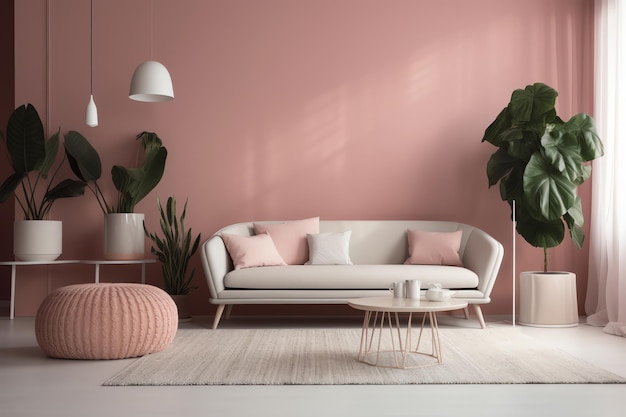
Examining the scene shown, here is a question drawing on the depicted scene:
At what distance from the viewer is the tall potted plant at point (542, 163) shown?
536 centimetres

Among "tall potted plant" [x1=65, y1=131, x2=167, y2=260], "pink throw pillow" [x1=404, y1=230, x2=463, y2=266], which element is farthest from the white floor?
"tall potted plant" [x1=65, y1=131, x2=167, y2=260]

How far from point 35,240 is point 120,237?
28.8 inches

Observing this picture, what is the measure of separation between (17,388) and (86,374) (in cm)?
39

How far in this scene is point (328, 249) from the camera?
580cm

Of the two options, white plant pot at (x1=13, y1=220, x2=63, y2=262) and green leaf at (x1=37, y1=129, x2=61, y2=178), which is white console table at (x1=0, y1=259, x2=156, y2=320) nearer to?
white plant pot at (x1=13, y1=220, x2=63, y2=262)

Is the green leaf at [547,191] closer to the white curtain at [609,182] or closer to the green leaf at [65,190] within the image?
the white curtain at [609,182]

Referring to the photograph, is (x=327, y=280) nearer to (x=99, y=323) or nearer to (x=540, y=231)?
(x=540, y=231)

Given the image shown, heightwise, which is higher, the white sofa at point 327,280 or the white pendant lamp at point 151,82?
the white pendant lamp at point 151,82

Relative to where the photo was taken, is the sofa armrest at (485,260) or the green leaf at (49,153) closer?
the sofa armrest at (485,260)

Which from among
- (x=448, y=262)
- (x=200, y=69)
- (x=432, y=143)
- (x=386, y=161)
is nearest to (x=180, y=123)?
(x=200, y=69)

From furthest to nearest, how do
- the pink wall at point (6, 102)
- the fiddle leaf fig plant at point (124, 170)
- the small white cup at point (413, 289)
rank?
the pink wall at point (6, 102) < the fiddle leaf fig plant at point (124, 170) < the small white cup at point (413, 289)

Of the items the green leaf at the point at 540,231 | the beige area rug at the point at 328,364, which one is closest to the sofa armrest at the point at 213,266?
the beige area rug at the point at 328,364

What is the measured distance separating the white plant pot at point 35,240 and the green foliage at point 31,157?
0.21 meters

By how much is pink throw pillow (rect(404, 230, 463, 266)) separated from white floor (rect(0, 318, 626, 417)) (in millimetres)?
2066
